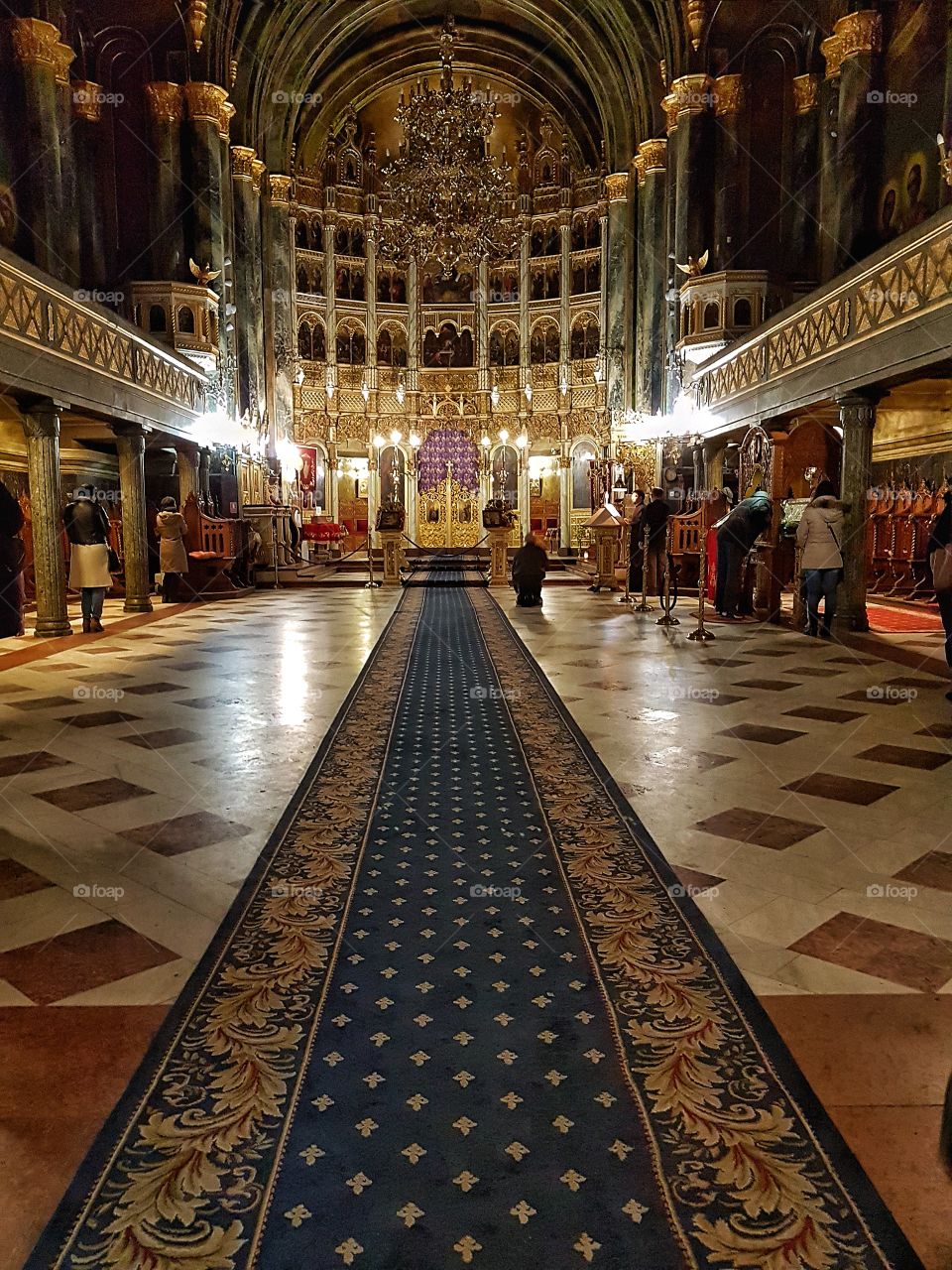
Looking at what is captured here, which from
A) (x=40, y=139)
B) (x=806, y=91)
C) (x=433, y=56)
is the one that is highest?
(x=433, y=56)

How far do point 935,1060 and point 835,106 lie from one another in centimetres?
1634

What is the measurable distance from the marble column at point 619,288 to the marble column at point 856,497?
15.2 metres

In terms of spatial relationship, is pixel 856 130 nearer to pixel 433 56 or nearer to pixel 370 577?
pixel 370 577

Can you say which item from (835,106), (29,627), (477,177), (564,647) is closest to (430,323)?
(477,177)

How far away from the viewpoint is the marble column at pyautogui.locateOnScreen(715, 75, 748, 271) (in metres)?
16.9

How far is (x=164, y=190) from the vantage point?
17.1 m

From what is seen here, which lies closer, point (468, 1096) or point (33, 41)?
point (468, 1096)

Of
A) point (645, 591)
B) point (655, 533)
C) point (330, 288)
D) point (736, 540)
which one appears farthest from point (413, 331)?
point (736, 540)

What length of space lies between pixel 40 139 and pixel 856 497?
486 inches

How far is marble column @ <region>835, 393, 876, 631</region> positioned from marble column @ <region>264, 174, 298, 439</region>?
734 inches

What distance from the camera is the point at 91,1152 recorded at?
67.3 inches

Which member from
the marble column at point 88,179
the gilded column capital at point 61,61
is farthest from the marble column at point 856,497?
the marble column at point 88,179

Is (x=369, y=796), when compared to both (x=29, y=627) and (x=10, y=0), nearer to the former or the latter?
(x=29, y=627)

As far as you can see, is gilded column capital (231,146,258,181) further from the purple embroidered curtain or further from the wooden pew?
the wooden pew
